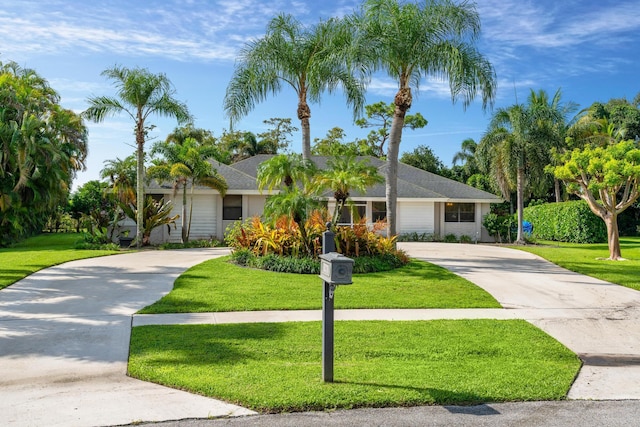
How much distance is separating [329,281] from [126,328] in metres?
4.33

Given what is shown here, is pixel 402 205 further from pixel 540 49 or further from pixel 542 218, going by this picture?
pixel 540 49

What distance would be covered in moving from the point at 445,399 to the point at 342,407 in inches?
41.6

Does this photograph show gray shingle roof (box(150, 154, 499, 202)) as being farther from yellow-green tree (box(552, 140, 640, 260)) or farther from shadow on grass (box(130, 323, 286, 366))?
shadow on grass (box(130, 323, 286, 366))

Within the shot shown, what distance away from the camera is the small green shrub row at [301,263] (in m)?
14.1

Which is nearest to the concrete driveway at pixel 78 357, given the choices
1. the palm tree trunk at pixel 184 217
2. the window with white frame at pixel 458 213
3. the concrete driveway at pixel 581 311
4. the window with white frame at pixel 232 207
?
the concrete driveway at pixel 581 311

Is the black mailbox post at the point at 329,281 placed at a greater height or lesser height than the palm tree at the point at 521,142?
lesser

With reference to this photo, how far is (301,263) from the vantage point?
14273mm

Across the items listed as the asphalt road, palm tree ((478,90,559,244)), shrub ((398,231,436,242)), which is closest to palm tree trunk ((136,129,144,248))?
shrub ((398,231,436,242))

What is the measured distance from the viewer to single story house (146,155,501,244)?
2698 cm

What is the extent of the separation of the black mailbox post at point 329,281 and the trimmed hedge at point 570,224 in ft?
86.7

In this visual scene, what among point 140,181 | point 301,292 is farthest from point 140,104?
point 301,292

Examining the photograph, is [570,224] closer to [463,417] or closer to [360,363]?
[360,363]

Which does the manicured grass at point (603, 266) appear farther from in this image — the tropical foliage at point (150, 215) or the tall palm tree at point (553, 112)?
the tropical foliage at point (150, 215)

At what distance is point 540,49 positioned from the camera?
19406mm
